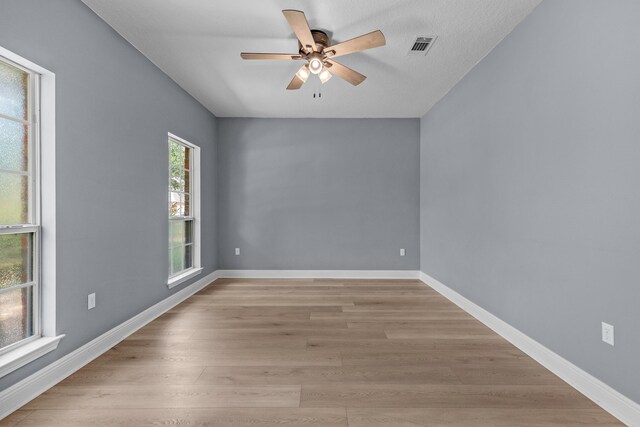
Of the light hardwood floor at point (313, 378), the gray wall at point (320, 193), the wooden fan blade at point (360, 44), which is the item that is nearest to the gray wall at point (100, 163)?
the light hardwood floor at point (313, 378)

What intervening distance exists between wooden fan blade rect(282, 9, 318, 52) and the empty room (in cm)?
3

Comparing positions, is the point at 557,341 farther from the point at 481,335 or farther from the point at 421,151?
the point at 421,151

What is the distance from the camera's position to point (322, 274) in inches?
200

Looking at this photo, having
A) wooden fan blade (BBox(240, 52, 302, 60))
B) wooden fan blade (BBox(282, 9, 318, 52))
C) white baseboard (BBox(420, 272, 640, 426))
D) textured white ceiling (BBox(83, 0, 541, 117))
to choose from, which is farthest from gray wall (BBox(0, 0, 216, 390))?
white baseboard (BBox(420, 272, 640, 426))

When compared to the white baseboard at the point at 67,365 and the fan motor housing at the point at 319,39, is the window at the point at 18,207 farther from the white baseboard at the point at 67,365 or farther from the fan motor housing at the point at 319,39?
the fan motor housing at the point at 319,39

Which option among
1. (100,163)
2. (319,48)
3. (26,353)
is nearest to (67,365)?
(26,353)

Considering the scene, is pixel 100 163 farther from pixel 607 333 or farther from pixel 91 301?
pixel 607 333

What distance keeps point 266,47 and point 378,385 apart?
297 centimetres

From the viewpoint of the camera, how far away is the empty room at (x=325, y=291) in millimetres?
1735

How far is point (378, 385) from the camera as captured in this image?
6.47 ft

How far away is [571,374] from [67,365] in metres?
3.35

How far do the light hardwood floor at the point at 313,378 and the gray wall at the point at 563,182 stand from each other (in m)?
0.41

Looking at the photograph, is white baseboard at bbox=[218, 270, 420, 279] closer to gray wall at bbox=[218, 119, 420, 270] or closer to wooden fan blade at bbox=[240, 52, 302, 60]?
gray wall at bbox=[218, 119, 420, 270]

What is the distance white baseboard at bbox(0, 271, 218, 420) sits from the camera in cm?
173
